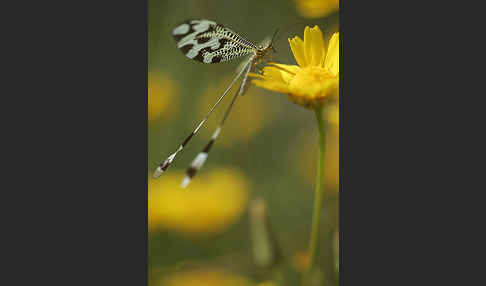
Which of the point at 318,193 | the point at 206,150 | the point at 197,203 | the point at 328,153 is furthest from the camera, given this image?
the point at 197,203

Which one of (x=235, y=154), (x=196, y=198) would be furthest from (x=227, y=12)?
(x=196, y=198)

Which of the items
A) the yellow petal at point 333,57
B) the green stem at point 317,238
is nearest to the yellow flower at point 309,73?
the yellow petal at point 333,57

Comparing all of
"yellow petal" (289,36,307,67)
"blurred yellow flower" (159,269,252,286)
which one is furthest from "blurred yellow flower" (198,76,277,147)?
Result: "blurred yellow flower" (159,269,252,286)

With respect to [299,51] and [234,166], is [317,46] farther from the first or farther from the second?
[234,166]

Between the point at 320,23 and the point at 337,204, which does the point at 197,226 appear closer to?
the point at 337,204

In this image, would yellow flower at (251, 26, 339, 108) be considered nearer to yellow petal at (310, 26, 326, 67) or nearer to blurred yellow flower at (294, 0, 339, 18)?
yellow petal at (310, 26, 326, 67)

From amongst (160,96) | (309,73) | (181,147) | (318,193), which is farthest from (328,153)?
(160,96)
